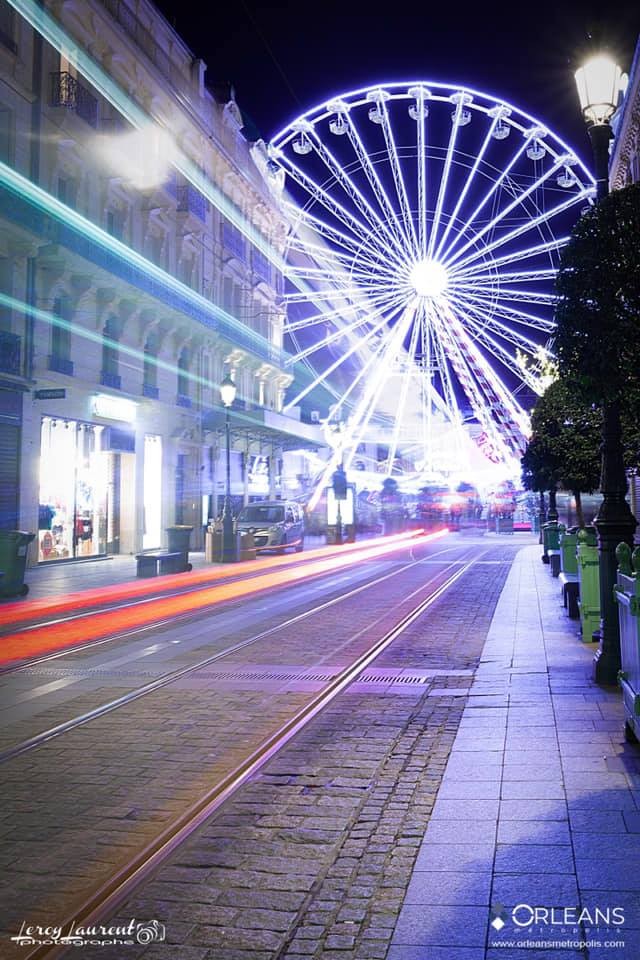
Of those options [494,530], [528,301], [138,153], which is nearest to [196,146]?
[138,153]

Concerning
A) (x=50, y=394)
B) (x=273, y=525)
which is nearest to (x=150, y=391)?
(x=273, y=525)

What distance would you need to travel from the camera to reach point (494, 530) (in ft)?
169

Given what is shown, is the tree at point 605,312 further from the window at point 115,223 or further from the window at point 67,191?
the window at point 115,223

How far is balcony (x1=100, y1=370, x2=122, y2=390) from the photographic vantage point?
28062 mm

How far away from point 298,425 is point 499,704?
3755cm

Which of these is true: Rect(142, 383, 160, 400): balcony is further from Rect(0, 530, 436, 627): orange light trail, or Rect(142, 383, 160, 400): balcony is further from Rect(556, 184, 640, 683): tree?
Rect(556, 184, 640, 683): tree

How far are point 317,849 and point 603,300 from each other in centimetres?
543

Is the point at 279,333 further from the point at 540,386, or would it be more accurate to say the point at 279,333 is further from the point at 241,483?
the point at 540,386

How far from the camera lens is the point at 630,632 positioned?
581cm

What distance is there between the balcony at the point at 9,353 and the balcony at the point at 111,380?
509 centimetres

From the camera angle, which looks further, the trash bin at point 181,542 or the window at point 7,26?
the trash bin at point 181,542

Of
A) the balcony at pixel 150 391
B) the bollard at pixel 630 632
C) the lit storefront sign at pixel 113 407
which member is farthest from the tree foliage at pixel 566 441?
the balcony at pixel 150 391

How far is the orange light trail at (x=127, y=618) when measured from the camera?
37.5 feet

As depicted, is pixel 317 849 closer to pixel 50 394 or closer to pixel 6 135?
pixel 50 394
